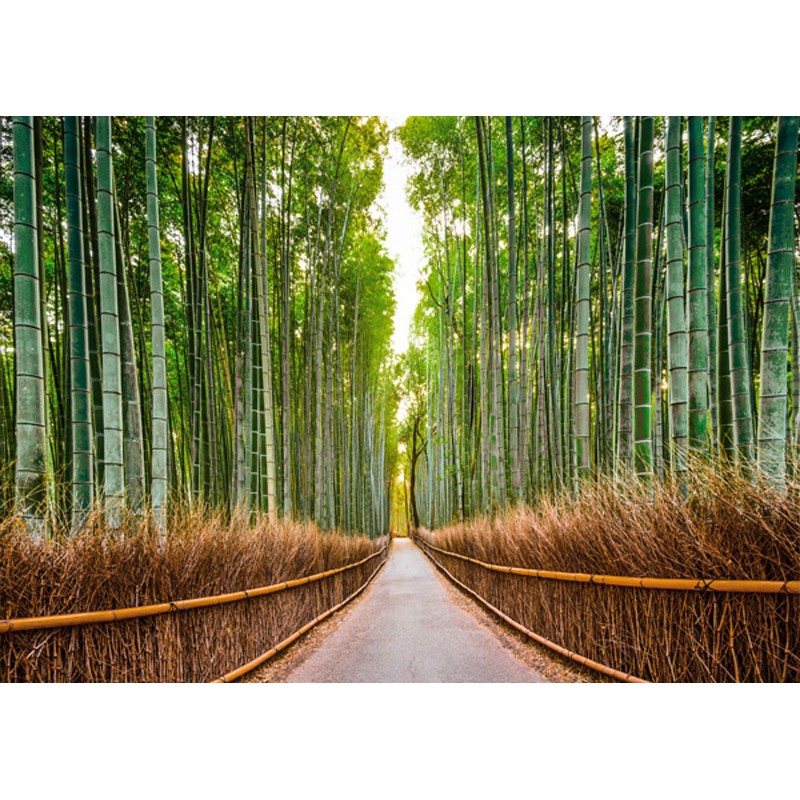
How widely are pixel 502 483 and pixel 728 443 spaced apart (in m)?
2.19

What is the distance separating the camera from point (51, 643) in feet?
3.83

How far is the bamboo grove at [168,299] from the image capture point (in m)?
1.57

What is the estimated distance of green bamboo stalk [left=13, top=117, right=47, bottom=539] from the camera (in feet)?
4.45

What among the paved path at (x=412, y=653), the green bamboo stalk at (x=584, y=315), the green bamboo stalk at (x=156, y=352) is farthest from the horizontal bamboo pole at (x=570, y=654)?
the green bamboo stalk at (x=156, y=352)

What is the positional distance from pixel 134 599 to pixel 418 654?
1250 millimetres

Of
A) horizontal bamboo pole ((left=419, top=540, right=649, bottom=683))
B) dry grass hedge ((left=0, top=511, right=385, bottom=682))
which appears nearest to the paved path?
horizontal bamboo pole ((left=419, top=540, right=649, bottom=683))

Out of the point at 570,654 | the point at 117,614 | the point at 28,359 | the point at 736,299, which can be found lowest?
the point at 570,654

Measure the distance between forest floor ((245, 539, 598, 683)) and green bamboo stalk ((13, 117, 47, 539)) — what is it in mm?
1163

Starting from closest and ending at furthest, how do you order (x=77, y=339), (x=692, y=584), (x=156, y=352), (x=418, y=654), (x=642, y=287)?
(x=692, y=584), (x=77, y=339), (x=642, y=287), (x=418, y=654), (x=156, y=352)

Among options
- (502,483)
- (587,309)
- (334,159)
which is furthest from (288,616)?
(334,159)

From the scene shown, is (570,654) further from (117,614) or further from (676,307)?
(117,614)

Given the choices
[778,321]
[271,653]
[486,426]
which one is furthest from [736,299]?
[271,653]

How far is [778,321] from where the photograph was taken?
4.72 ft
